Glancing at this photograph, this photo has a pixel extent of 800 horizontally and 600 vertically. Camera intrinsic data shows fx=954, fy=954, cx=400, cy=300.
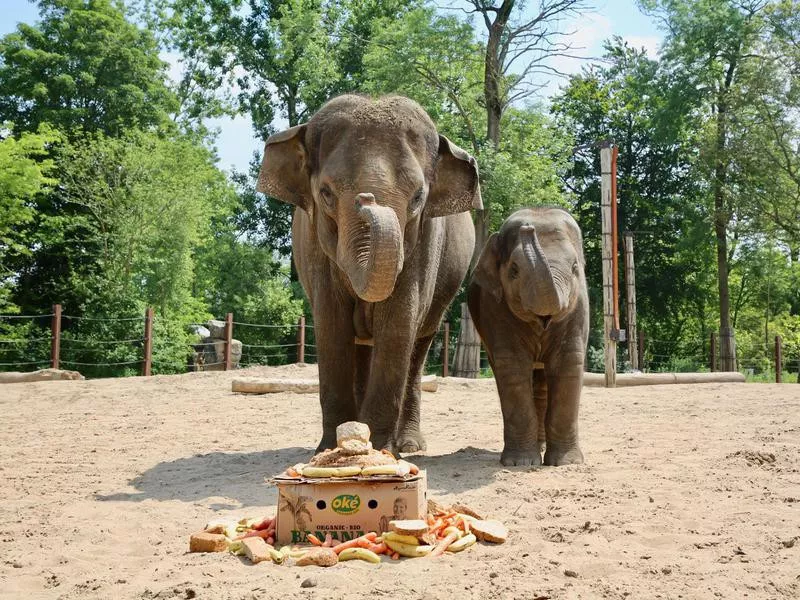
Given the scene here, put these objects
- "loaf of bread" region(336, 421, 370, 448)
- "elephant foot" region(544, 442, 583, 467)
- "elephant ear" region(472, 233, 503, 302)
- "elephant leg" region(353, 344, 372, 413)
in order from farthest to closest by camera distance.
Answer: "elephant leg" region(353, 344, 372, 413) → "elephant ear" region(472, 233, 503, 302) → "elephant foot" region(544, 442, 583, 467) → "loaf of bread" region(336, 421, 370, 448)

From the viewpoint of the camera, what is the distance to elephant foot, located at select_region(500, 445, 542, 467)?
7031 millimetres

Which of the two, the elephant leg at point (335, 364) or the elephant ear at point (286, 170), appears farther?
the elephant leg at point (335, 364)

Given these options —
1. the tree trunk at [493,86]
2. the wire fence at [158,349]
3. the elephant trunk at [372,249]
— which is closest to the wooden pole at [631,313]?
the wire fence at [158,349]

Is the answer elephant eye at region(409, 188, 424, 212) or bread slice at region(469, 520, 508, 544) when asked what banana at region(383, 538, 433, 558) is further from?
elephant eye at region(409, 188, 424, 212)

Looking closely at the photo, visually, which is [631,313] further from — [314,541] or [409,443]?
[314,541]

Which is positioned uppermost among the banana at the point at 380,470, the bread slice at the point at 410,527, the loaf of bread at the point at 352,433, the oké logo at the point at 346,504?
the loaf of bread at the point at 352,433

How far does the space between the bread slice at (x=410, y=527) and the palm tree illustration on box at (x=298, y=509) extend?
1.49 feet

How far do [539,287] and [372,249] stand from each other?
1.80 meters

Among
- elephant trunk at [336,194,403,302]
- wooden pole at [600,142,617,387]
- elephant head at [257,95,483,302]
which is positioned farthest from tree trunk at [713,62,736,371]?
elephant trunk at [336,194,403,302]

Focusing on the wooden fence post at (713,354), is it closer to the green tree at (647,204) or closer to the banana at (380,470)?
the green tree at (647,204)

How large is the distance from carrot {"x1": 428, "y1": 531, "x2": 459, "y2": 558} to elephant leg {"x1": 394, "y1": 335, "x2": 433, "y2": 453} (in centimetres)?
350

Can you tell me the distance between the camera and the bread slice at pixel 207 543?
14.7 feet

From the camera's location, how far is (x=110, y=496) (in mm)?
6141

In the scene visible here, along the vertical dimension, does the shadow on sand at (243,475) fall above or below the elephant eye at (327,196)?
below
